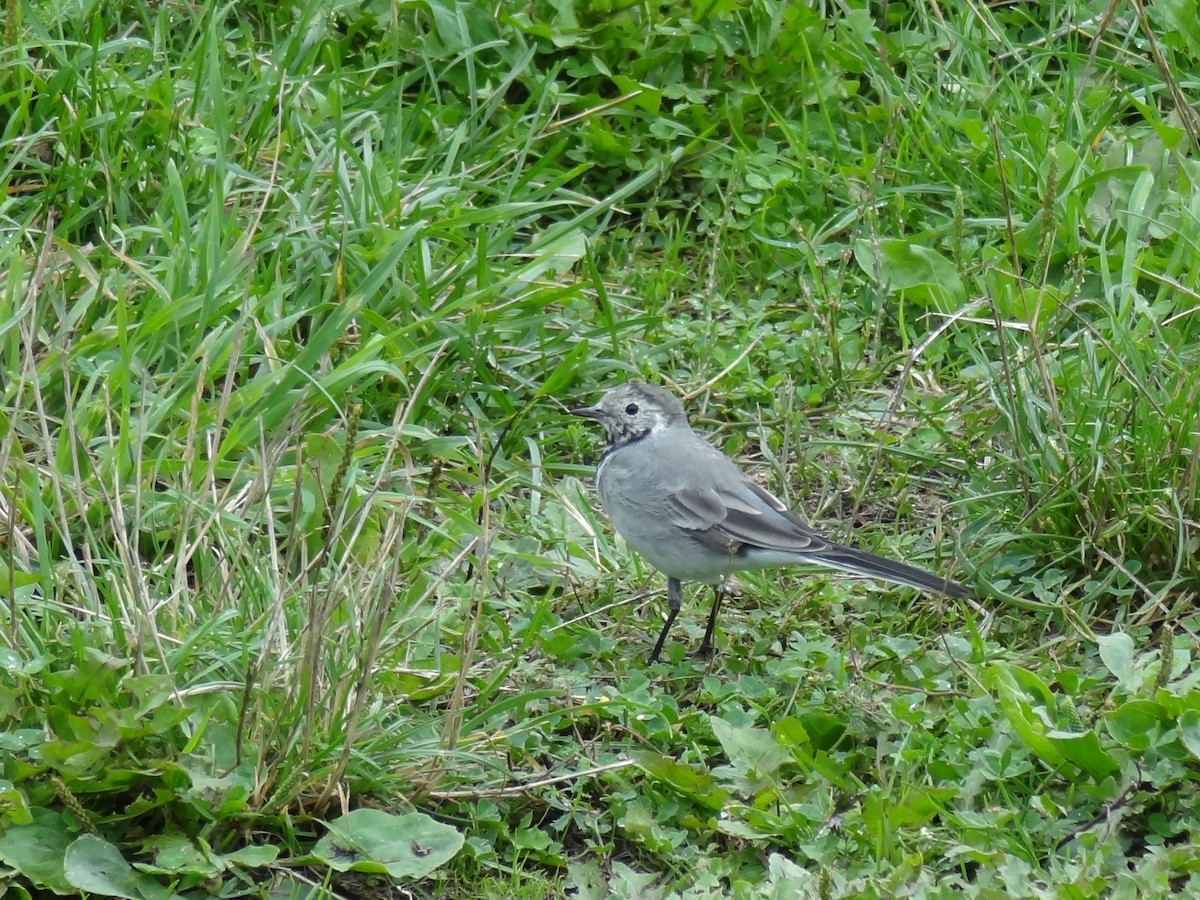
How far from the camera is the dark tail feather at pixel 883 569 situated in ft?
15.4

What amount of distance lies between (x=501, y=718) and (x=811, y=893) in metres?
1.14

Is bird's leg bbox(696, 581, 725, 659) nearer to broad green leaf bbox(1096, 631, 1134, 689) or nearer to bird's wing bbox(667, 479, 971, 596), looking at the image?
bird's wing bbox(667, 479, 971, 596)

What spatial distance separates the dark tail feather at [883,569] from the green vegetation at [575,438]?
0.24 metres

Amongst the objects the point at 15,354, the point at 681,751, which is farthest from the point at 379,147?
the point at 681,751

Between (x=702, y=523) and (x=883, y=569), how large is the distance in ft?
2.00

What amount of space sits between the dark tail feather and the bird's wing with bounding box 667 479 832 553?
0.13ft

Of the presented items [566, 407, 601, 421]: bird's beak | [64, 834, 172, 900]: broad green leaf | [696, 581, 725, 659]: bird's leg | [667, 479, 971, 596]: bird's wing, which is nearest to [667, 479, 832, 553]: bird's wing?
[667, 479, 971, 596]: bird's wing

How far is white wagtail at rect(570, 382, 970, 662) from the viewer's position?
482 centimetres

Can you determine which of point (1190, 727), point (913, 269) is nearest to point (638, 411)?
point (913, 269)

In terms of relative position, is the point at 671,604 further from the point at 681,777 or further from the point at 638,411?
the point at 681,777

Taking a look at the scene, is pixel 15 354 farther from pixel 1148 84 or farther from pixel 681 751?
pixel 1148 84

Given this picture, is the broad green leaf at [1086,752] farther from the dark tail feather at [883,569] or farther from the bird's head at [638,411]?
the bird's head at [638,411]

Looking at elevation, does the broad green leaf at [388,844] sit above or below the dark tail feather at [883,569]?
below

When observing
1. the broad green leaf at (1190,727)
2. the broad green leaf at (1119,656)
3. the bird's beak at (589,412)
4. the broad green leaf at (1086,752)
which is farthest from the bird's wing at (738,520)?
the broad green leaf at (1190,727)
